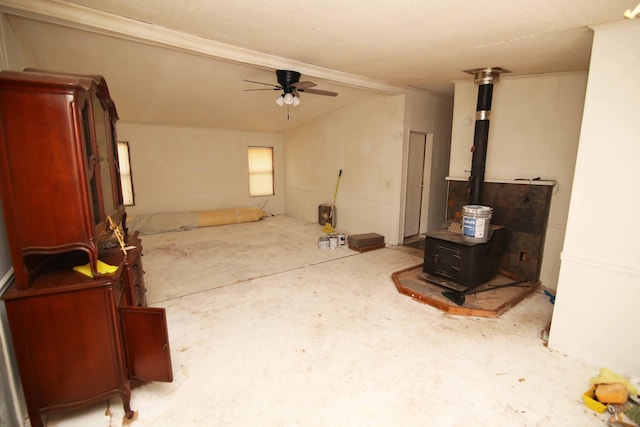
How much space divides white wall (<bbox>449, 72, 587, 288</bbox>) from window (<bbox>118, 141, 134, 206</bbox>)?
650 cm

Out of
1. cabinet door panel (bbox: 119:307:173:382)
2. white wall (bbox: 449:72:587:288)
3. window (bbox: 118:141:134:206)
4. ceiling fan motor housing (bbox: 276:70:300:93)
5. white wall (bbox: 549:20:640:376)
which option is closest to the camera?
cabinet door panel (bbox: 119:307:173:382)

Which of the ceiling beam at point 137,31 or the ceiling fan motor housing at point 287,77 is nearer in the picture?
the ceiling beam at point 137,31

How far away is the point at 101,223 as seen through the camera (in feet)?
6.09

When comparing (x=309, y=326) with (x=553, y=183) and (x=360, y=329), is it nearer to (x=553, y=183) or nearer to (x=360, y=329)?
(x=360, y=329)

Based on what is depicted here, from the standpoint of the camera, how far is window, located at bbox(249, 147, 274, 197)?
310 inches

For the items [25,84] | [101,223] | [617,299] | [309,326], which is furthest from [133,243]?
[617,299]

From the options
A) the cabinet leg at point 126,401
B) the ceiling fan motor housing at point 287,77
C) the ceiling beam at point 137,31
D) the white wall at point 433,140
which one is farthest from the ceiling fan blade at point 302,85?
the cabinet leg at point 126,401

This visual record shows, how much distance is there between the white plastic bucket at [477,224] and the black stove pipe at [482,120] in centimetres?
57

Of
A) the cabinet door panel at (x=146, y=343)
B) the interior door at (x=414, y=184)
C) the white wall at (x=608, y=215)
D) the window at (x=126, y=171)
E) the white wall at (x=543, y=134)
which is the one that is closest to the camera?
the cabinet door panel at (x=146, y=343)

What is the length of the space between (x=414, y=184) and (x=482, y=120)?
6.48ft

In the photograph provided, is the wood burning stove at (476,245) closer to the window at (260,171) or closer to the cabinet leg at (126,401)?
the cabinet leg at (126,401)

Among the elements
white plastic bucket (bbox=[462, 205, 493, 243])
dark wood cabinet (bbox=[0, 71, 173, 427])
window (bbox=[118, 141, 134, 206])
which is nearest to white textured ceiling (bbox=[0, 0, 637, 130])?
dark wood cabinet (bbox=[0, 71, 173, 427])

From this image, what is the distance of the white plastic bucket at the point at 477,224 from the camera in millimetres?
3328

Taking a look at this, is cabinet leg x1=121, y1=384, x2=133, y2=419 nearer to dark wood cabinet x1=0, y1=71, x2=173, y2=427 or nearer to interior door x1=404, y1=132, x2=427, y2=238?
dark wood cabinet x1=0, y1=71, x2=173, y2=427
